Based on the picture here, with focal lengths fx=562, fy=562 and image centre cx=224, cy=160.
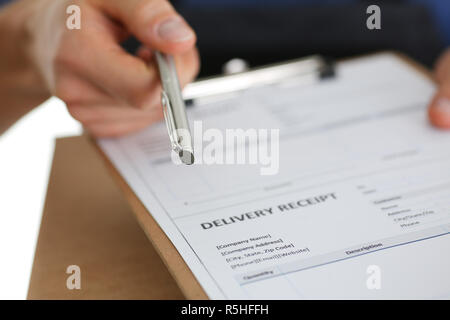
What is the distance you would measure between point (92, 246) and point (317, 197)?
20cm

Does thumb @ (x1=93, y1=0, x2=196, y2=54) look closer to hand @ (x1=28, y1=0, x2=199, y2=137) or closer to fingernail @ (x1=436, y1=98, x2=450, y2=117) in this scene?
hand @ (x1=28, y1=0, x2=199, y2=137)

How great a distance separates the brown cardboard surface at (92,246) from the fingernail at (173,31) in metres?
0.17

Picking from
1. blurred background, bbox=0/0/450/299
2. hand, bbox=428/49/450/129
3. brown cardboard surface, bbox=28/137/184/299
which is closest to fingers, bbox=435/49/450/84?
hand, bbox=428/49/450/129

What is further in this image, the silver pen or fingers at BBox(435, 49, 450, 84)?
fingers at BBox(435, 49, 450, 84)

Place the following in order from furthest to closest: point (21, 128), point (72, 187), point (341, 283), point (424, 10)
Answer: point (21, 128)
point (424, 10)
point (72, 187)
point (341, 283)

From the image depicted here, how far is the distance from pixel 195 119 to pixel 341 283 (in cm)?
28

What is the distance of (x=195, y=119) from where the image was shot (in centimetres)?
58

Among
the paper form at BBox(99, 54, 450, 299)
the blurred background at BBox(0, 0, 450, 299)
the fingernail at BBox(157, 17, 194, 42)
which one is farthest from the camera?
the blurred background at BBox(0, 0, 450, 299)

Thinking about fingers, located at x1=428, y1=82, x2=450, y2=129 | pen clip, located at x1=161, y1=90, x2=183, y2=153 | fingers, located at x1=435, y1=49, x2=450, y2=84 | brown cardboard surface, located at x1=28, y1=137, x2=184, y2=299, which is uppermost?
pen clip, located at x1=161, y1=90, x2=183, y2=153

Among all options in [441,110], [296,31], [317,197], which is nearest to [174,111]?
[317,197]

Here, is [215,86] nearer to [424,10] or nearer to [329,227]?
[329,227]

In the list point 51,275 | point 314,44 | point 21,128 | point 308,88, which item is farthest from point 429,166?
point 21,128

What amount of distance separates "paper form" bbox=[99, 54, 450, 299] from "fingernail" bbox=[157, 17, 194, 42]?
102 millimetres

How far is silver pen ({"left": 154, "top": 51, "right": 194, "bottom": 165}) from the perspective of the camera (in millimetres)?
411
